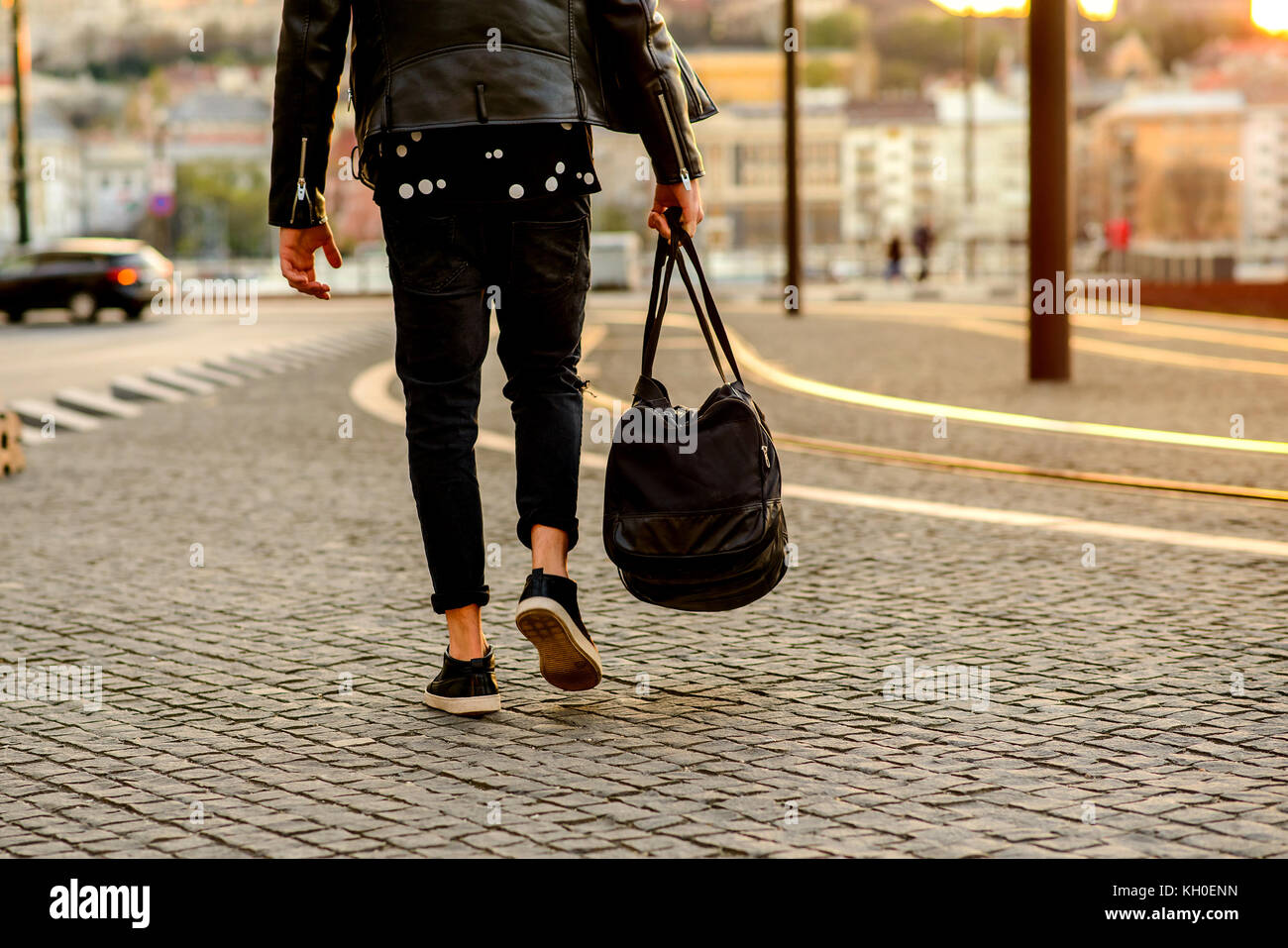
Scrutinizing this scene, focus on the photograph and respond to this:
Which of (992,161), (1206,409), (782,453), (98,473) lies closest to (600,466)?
(782,453)

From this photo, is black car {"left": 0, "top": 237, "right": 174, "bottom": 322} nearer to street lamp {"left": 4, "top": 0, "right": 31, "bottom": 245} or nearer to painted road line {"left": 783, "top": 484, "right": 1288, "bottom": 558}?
street lamp {"left": 4, "top": 0, "right": 31, "bottom": 245}

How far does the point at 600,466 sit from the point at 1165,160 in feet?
394

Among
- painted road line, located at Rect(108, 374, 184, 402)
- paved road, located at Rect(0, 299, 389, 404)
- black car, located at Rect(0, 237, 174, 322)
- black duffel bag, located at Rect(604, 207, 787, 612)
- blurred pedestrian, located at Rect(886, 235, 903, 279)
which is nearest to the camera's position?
black duffel bag, located at Rect(604, 207, 787, 612)

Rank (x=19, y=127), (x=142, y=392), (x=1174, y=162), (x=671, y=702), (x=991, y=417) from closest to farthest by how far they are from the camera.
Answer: (x=671, y=702), (x=991, y=417), (x=142, y=392), (x=19, y=127), (x=1174, y=162)

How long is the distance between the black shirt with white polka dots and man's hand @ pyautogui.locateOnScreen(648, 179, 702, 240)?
17cm

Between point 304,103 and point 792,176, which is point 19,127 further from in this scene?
point 304,103

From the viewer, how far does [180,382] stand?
13141mm

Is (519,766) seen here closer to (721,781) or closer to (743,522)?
(721,781)

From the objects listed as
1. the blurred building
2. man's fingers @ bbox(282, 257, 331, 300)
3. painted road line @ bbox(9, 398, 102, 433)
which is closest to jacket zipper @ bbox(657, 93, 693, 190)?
man's fingers @ bbox(282, 257, 331, 300)

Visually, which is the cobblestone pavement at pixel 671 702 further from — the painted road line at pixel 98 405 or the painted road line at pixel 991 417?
the painted road line at pixel 98 405

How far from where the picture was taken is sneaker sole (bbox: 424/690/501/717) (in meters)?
3.53

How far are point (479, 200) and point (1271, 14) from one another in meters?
11.2

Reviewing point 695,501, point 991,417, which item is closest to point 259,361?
point 991,417

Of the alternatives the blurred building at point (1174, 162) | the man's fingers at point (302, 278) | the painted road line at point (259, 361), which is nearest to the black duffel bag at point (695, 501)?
the man's fingers at point (302, 278)
